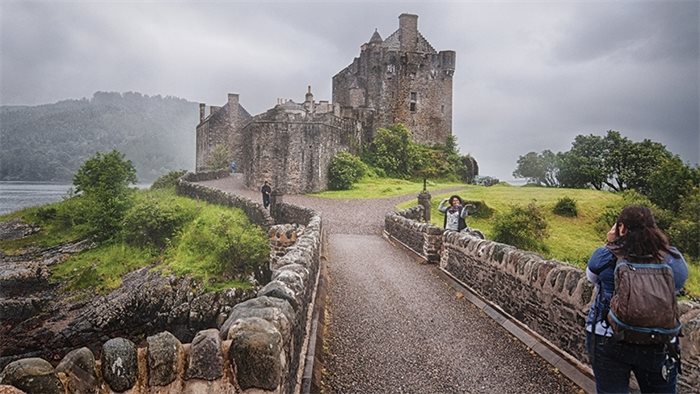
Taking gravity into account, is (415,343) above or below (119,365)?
below

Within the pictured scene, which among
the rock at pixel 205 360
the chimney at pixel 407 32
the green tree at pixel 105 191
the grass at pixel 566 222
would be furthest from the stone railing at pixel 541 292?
the chimney at pixel 407 32

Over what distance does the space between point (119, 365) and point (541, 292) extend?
5.28m

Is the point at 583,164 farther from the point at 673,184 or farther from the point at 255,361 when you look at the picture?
the point at 255,361

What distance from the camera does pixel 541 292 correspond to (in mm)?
6457

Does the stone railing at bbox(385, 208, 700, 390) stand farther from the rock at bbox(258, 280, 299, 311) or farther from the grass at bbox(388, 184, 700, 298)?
the grass at bbox(388, 184, 700, 298)

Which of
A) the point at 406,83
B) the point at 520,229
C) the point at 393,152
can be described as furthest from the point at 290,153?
the point at 406,83

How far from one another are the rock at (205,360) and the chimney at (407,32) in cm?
5377

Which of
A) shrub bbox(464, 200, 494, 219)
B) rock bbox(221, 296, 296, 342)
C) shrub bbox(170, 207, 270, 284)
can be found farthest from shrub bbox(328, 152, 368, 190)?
rock bbox(221, 296, 296, 342)

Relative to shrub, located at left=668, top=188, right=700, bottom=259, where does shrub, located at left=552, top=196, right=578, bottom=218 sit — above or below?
above

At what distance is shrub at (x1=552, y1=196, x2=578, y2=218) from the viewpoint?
26703mm

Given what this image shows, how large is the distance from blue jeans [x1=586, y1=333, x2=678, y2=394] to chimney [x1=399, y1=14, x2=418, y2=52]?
53254mm

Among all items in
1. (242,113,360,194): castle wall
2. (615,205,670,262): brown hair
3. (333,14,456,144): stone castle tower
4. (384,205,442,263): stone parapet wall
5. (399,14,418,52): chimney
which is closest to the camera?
(615,205,670,262): brown hair

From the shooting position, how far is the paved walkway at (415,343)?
18.0 ft

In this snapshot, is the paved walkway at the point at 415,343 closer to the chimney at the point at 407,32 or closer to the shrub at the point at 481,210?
the shrub at the point at 481,210
